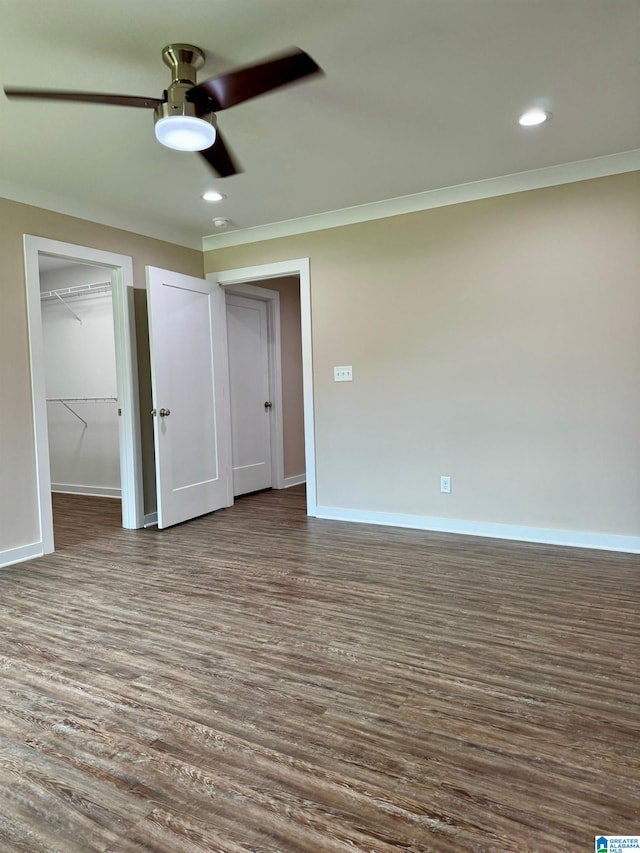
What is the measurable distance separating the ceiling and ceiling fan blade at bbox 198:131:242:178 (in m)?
0.25

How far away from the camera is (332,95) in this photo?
2.53m

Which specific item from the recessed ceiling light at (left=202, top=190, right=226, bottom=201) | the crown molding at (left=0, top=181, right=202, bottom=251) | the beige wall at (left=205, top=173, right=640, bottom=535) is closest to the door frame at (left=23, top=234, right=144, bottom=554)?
the crown molding at (left=0, top=181, right=202, bottom=251)

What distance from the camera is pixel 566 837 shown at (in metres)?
1.33

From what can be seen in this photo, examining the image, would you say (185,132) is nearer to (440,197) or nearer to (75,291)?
(440,197)

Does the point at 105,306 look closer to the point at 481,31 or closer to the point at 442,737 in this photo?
the point at 481,31

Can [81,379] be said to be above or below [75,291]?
below

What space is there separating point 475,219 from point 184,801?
12.4ft

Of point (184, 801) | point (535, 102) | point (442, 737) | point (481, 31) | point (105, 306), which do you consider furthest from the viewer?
point (105, 306)

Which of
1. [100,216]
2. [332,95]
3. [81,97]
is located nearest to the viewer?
[81,97]

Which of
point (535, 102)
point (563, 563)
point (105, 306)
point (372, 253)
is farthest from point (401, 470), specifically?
point (105, 306)

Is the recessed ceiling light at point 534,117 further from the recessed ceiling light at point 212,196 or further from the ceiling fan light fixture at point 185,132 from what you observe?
the recessed ceiling light at point 212,196

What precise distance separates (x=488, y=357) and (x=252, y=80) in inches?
100

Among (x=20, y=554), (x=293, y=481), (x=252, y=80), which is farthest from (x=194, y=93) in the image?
(x=293, y=481)

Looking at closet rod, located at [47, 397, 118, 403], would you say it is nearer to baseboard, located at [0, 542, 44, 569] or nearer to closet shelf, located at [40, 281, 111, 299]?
closet shelf, located at [40, 281, 111, 299]
